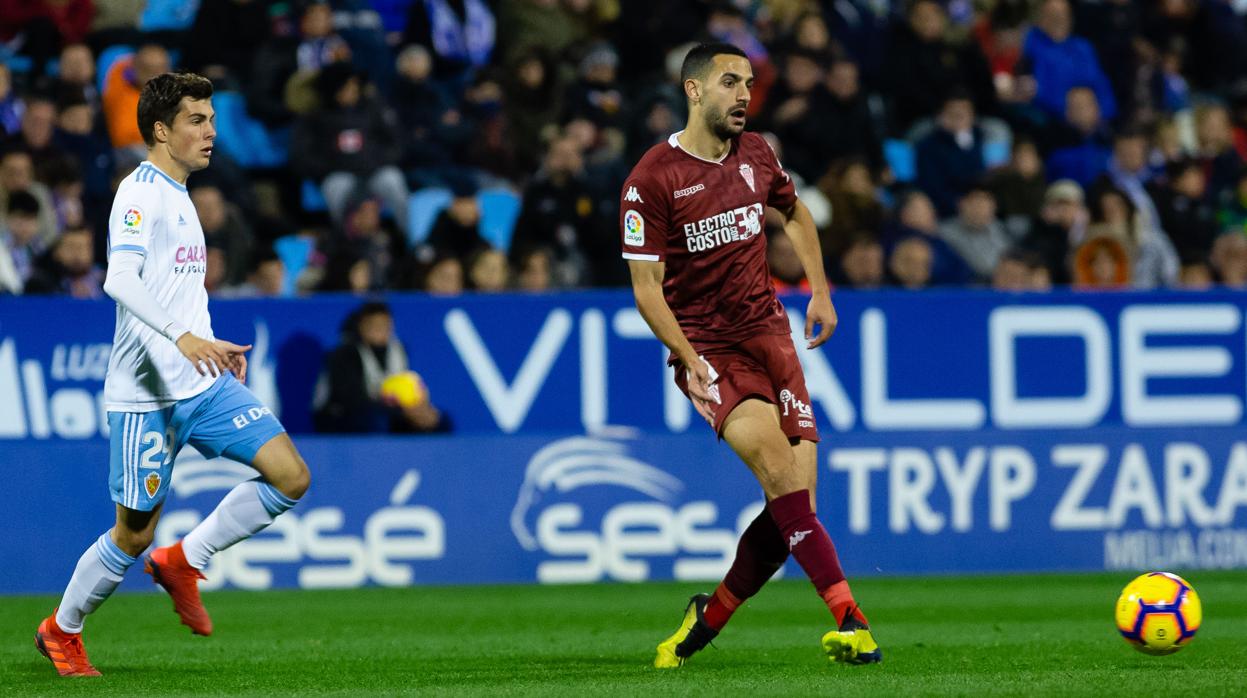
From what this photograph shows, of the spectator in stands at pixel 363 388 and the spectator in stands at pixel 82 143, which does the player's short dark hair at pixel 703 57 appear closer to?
the spectator in stands at pixel 363 388

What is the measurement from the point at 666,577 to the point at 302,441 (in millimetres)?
2482

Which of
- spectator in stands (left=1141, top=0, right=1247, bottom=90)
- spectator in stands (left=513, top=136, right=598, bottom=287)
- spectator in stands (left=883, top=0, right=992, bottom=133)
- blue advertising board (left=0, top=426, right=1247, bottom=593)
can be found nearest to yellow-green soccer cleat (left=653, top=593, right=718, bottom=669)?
blue advertising board (left=0, top=426, right=1247, bottom=593)

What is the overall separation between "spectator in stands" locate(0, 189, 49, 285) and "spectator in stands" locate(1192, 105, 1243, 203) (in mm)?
10500

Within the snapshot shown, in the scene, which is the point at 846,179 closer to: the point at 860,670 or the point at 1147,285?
the point at 1147,285

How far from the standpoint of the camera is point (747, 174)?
25.9ft

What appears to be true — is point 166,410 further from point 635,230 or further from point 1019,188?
point 1019,188

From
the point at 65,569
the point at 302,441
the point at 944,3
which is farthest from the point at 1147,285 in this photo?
the point at 65,569

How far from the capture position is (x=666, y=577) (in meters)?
12.7

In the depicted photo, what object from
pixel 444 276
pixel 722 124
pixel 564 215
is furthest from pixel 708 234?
pixel 564 215

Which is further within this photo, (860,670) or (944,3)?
(944,3)

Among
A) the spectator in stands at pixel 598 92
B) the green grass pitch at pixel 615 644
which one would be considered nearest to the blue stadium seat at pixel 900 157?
the spectator in stands at pixel 598 92

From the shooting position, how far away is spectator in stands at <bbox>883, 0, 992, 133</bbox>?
17953 millimetres

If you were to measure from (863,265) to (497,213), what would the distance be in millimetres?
3082

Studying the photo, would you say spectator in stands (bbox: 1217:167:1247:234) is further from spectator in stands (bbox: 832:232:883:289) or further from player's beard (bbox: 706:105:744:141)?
player's beard (bbox: 706:105:744:141)
